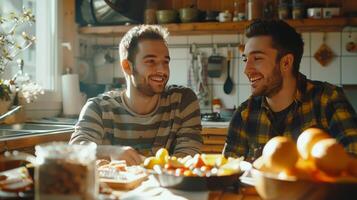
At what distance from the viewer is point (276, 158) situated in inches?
32.3

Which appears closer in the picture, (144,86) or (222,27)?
(144,86)

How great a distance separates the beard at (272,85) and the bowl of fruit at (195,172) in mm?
704

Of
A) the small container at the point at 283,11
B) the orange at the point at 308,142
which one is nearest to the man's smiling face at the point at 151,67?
the orange at the point at 308,142

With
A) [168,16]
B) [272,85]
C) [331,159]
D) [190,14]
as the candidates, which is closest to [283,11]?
[190,14]

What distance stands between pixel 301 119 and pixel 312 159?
0.86 metres

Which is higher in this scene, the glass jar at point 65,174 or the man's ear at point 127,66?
the man's ear at point 127,66

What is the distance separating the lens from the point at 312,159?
821 mm

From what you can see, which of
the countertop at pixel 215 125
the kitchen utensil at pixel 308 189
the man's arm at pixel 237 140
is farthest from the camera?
the countertop at pixel 215 125

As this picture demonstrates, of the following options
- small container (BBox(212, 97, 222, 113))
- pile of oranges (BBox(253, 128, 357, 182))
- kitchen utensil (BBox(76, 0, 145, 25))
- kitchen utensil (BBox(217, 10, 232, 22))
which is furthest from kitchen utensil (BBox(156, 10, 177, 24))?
pile of oranges (BBox(253, 128, 357, 182))

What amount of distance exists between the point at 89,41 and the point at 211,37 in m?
0.95

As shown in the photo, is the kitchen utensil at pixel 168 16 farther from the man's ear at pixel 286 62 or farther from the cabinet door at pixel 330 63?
the man's ear at pixel 286 62

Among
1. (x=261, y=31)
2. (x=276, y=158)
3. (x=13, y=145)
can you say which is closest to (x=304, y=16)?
(x=261, y=31)

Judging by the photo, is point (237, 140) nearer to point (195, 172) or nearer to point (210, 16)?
point (195, 172)

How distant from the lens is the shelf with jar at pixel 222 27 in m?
2.77
